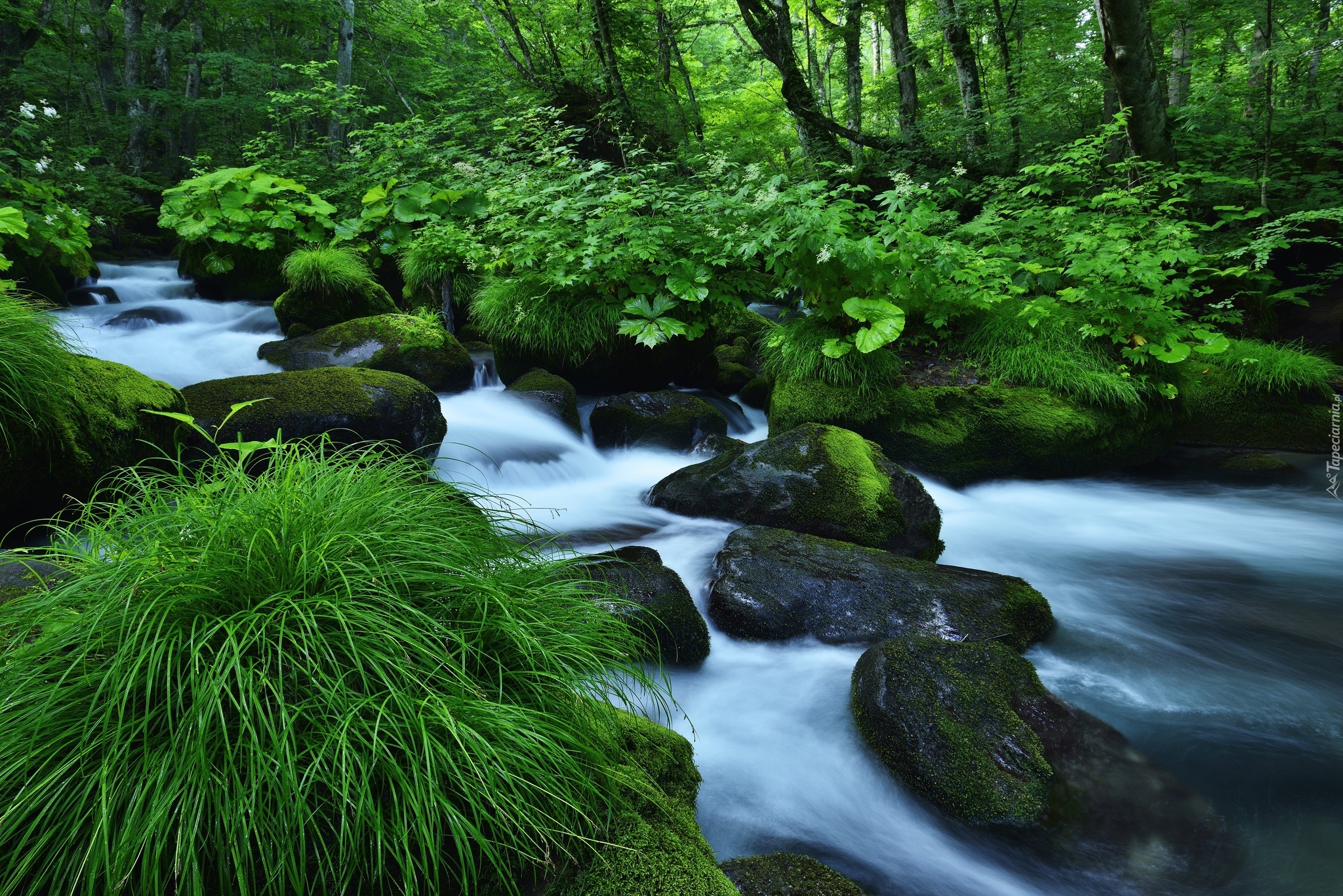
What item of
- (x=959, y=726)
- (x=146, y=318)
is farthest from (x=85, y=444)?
(x=146, y=318)

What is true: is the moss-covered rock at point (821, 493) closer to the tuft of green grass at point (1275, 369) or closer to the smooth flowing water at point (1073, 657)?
the smooth flowing water at point (1073, 657)

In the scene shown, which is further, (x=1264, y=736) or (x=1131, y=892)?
(x=1264, y=736)

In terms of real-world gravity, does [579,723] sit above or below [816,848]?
above

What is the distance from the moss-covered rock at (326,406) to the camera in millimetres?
4387

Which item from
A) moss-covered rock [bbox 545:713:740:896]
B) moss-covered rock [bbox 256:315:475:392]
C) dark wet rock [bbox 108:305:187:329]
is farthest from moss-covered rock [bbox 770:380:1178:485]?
dark wet rock [bbox 108:305:187:329]

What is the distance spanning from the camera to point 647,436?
6.68m

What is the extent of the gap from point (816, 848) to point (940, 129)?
36.7 feet

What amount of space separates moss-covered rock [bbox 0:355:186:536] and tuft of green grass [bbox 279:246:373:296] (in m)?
4.17

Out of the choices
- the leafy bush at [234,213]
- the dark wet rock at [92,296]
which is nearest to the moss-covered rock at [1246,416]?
the leafy bush at [234,213]

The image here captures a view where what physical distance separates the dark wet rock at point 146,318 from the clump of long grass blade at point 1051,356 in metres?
9.33

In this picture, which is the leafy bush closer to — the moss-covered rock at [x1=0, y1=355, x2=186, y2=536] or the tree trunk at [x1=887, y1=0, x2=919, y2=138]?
the moss-covered rock at [x1=0, y1=355, x2=186, y2=536]

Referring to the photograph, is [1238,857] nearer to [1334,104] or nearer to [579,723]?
[579,723]

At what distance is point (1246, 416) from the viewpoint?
6992 millimetres

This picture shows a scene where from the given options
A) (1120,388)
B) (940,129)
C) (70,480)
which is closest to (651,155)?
(940,129)
